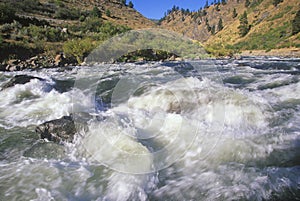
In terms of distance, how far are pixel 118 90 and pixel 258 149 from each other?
5604mm

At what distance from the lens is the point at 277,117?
16.3 ft

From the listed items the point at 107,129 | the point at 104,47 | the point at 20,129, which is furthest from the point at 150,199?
the point at 104,47

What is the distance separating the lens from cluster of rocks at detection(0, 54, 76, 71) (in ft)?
47.5

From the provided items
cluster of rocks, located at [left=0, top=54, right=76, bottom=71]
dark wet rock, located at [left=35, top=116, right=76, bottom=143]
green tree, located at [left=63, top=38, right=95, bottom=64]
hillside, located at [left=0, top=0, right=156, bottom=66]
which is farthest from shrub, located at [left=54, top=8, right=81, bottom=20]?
dark wet rock, located at [left=35, top=116, right=76, bottom=143]

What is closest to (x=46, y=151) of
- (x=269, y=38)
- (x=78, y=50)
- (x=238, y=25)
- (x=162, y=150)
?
(x=162, y=150)

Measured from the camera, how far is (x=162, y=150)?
3.99 m

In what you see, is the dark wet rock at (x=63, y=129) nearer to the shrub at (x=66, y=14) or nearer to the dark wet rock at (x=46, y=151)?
the dark wet rock at (x=46, y=151)

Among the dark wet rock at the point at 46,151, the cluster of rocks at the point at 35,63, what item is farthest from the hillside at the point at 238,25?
the dark wet rock at the point at 46,151

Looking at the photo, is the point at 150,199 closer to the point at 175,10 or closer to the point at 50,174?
the point at 50,174

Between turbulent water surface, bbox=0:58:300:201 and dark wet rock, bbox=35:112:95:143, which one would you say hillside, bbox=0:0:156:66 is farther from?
dark wet rock, bbox=35:112:95:143

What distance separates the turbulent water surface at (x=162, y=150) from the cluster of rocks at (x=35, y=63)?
379 inches

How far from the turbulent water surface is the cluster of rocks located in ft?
31.6

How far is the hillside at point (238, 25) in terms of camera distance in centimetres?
4253

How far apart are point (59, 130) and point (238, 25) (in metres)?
76.6
